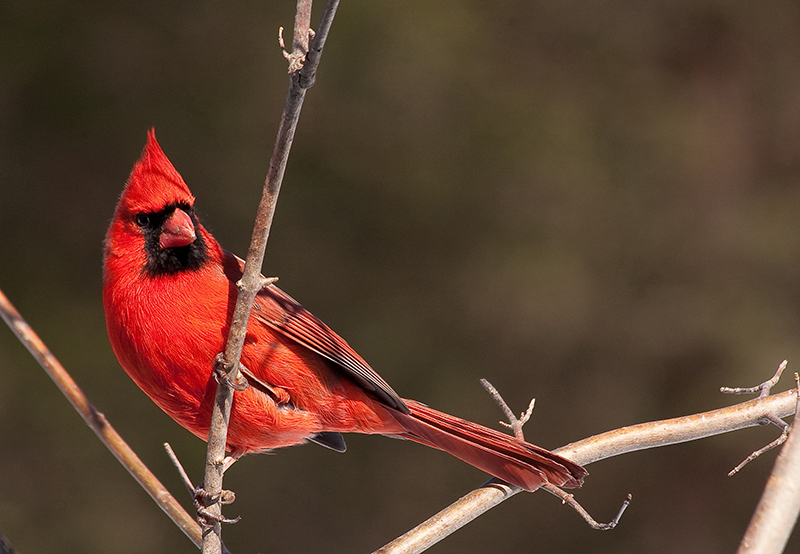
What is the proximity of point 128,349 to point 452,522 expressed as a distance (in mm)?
744

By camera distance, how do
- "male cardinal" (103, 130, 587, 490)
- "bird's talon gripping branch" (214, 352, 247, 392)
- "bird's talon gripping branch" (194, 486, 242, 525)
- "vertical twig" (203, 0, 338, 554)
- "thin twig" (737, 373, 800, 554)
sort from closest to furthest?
"thin twig" (737, 373, 800, 554)
"vertical twig" (203, 0, 338, 554)
"bird's talon gripping branch" (214, 352, 247, 392)
"bird's talon gripping branch" (194, 486, 242, 525)
"male cardinal" (103, 130, 587, 490)

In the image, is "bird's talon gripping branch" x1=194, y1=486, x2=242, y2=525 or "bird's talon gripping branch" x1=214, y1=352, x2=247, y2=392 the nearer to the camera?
"bird's talon gripping branch" x1=214, y1=352, x2=247, y2=392

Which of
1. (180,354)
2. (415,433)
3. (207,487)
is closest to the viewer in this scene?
(207,487)

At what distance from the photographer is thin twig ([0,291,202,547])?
1469 millimetres

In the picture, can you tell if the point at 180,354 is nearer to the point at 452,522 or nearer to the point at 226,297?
the point at 226,297

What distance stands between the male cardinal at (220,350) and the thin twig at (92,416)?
0.46 ft

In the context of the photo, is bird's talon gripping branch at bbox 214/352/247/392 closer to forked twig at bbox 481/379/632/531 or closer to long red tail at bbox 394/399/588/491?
long red tail at bbox 394/399/588/491

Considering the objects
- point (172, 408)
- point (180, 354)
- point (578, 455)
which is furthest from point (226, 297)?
point (578, 455)

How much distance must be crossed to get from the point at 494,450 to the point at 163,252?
2.68 feet

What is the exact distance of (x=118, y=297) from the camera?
1.68 m

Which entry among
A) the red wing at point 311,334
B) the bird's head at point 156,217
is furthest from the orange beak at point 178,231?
the red wing at point 311,334

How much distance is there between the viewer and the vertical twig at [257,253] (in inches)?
43.9

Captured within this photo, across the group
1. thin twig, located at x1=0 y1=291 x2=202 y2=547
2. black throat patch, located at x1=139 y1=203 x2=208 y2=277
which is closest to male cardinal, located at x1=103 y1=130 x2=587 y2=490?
black throat patch, located at x1=139 y1=203 x2=208 y2=277

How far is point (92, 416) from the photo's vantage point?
5.05 ft
